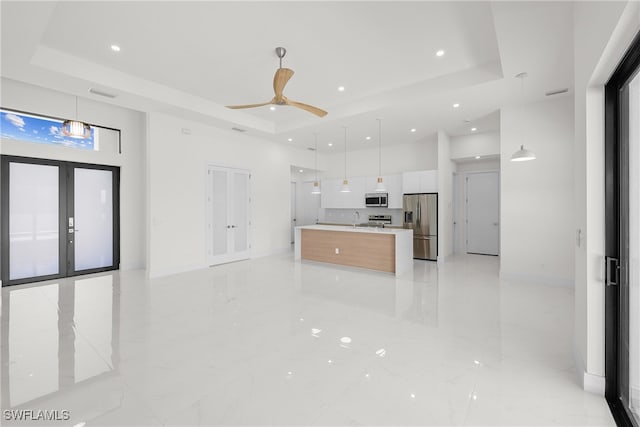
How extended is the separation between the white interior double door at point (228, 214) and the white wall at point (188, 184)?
156 millimetres

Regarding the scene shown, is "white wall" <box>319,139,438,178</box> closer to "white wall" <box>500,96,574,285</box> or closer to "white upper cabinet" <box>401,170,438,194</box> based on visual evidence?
"white upper cabinet" <box>401,170,438,194</box>

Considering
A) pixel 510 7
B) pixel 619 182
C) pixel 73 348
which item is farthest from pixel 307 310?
pixel 510 7

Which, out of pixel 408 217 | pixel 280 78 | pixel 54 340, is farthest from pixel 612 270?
pixel 408 217

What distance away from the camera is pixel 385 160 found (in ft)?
27.9

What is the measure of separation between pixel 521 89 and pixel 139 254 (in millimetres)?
7656

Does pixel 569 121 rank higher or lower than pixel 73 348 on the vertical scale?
higher

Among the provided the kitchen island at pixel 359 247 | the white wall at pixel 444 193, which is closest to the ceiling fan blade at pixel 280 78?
the kitchen island at pixel 359 247

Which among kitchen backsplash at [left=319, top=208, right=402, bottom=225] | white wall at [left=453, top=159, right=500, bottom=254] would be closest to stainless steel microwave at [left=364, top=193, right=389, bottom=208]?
kitchen backsplash at [left=319, top=208, right=402, bottom=225]

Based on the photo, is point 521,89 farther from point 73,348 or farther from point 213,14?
point 73,348

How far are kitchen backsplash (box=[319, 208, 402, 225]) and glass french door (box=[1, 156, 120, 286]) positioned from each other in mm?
5845

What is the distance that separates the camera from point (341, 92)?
519 cm

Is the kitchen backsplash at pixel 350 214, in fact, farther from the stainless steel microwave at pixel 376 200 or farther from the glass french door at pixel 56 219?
the glass french door at pixel 56 219

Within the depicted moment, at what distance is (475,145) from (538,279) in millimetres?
3457

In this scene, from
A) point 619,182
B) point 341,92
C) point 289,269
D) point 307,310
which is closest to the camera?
point 619,182
